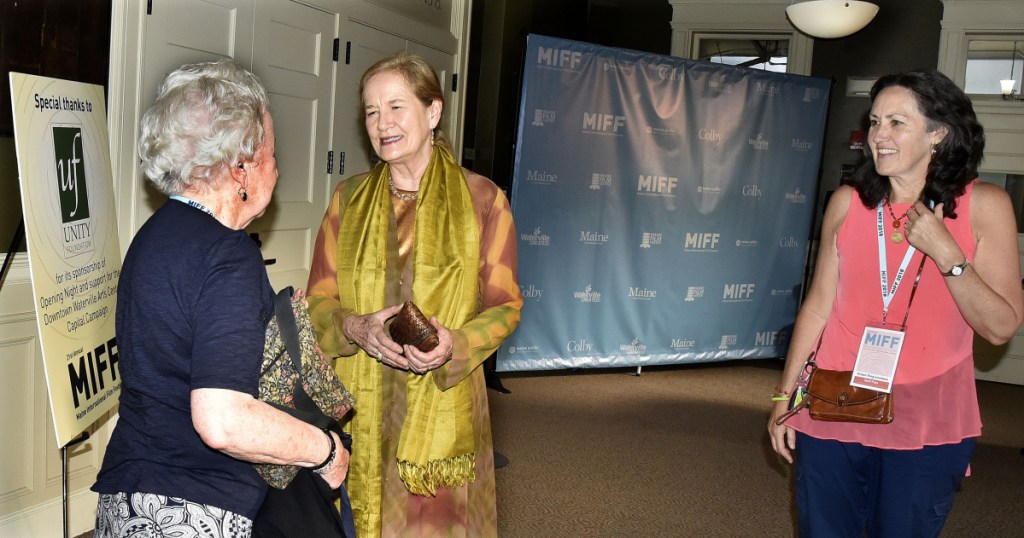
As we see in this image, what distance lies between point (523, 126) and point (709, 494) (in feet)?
8.68

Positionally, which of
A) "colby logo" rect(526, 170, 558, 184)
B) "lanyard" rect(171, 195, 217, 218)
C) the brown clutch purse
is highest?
"colby logo" rect(526, 170, 558, 184)

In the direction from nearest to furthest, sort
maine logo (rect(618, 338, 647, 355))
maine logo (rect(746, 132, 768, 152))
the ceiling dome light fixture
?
maine logo (rect(618, 338, 647, 355))
maine logo (rect(746, 132, 768, 152))
the ceiling dome light fixture

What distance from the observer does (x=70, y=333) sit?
8.07 feet

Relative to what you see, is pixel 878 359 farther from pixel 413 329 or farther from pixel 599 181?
pixel 599 181

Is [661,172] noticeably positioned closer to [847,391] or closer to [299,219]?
[299,219]

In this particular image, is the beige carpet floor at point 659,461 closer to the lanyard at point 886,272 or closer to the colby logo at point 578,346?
the colby logo at point 578,346

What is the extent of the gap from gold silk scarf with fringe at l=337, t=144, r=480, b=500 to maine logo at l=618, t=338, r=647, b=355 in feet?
14.9

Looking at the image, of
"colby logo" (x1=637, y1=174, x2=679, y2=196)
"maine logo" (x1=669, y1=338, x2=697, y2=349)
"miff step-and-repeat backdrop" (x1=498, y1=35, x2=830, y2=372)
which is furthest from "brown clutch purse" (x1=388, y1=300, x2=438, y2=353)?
"maine logo" (x1=669, y1=338, x2=697, y2=349)

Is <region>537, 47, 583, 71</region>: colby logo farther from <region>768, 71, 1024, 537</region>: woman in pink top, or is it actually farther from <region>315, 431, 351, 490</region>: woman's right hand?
<region>315, 431, 351, 490</region>: woman's right hand

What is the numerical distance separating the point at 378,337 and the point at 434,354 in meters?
0.13

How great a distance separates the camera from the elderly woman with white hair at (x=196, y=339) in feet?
4.11

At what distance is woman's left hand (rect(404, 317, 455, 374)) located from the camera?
74.2 inches

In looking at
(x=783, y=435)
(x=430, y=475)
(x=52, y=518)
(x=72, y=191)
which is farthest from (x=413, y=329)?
(x=52, y=518)

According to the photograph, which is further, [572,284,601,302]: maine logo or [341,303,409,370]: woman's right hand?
[572,284,601,302]: maine logo
